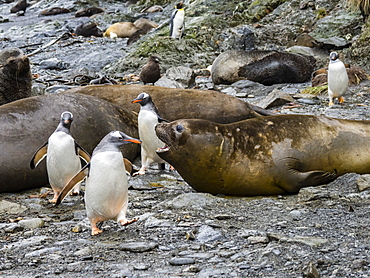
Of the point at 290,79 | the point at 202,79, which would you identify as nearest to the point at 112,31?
the point at 202,79

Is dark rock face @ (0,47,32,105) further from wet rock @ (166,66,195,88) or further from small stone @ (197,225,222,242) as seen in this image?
small stone @ (197,225,222,242)

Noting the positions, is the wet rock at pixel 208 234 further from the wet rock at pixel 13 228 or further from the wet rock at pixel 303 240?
the wet rock at pixel 13 228

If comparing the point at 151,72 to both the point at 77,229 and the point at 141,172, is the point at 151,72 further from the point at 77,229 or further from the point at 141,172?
the point at 77,229

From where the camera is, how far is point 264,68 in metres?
10.8

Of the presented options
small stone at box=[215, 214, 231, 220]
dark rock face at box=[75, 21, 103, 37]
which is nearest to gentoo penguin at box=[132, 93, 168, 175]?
small stone at box=[215, 214, 231, 220]

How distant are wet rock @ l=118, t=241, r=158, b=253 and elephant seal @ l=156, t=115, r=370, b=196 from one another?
5.07 feet

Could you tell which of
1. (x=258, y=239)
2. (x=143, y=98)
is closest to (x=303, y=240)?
(x=258, y=239)

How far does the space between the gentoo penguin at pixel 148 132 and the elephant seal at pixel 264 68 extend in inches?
198

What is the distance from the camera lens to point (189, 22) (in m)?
16.7

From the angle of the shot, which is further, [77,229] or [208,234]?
[77,229]

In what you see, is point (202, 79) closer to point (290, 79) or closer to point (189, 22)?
point (290, 79)

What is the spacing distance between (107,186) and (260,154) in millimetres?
1581

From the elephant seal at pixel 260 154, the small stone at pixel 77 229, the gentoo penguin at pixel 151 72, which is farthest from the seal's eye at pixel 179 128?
the gentoo penguin at pixel 151 72

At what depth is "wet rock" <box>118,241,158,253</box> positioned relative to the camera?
331cm
